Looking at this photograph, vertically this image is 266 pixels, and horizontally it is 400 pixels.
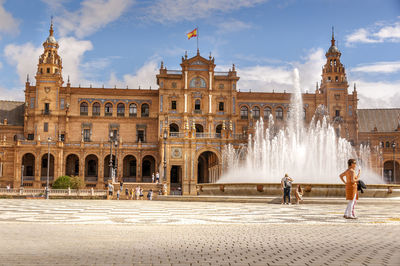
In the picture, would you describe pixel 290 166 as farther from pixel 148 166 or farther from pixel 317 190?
pixel 148 166

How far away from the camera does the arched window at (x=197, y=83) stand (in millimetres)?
65500

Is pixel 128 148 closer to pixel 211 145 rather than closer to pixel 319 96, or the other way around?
pixel 211 145

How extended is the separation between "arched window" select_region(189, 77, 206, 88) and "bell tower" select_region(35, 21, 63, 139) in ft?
64.9

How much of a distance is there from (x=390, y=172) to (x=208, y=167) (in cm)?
2857

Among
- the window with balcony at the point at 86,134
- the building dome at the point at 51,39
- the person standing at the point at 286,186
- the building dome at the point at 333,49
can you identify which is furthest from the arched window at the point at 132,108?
the person standing at the point at 286,186

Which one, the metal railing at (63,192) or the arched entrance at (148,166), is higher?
the arched entrance at (148,166)

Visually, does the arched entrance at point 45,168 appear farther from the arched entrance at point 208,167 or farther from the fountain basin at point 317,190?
the fountain basin at point 317,190

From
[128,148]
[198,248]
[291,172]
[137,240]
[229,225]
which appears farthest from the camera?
[128,148]

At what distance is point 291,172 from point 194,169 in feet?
75.6

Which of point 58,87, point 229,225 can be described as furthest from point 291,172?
point 58,87

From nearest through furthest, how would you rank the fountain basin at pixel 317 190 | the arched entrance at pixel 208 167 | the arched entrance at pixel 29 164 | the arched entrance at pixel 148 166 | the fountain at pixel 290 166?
the fountain basin at pixel 317 190 → the fountain at pixel 290 166 → the arched entrance at pixel 208 167 → the arched entrance at pixel 29 164 → the arched entrance at pixel 148 166

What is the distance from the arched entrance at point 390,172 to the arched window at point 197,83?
103 ft

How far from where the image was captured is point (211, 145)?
5709 cm

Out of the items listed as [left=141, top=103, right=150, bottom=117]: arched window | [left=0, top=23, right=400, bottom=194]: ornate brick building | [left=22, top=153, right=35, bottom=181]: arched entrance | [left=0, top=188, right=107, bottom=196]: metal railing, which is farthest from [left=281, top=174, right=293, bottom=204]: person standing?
[left=22, top=153, right=35, bottom=181]: arched entrance
